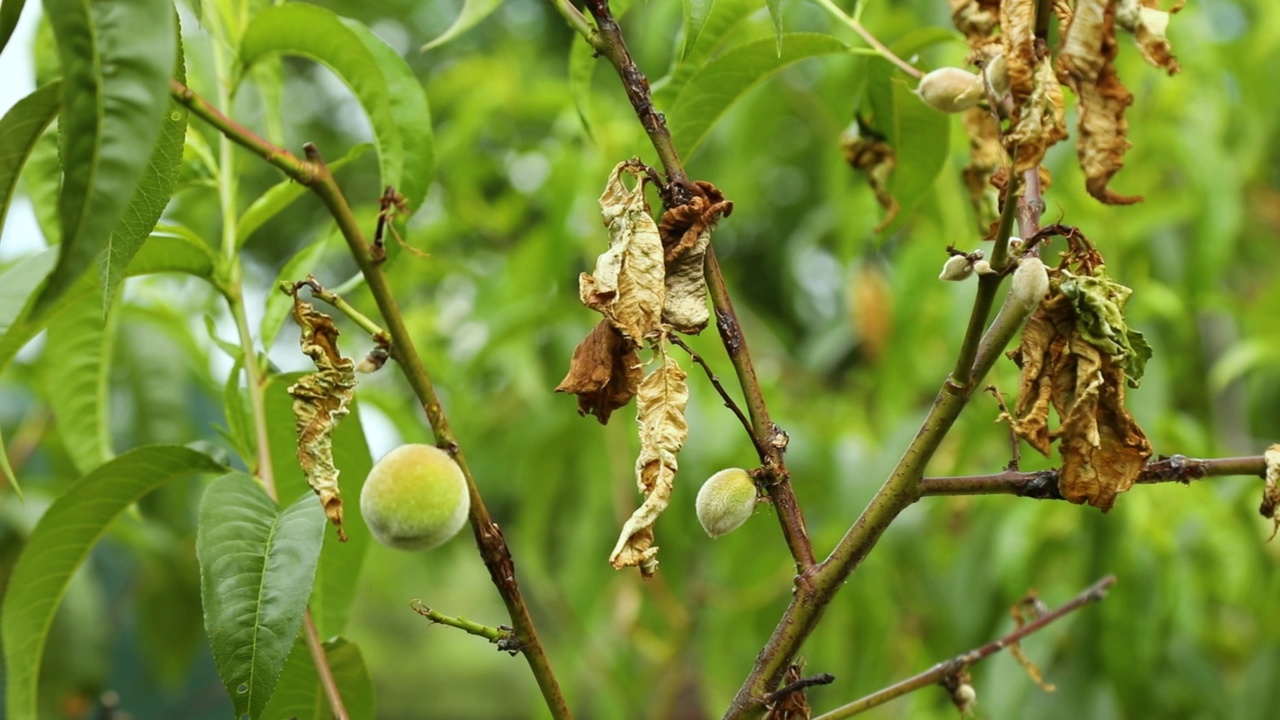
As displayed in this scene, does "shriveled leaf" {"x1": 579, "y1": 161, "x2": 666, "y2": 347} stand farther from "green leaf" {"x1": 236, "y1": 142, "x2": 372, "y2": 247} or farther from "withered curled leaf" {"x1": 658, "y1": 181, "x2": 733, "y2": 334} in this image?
"green leaf" {"x1": 236, "y1": 142, "x2": 372, "y2": 247}

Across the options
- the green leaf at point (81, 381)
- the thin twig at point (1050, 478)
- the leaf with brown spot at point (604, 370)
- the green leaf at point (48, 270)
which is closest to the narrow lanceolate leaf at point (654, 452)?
the leaf with brown spot at point (604, 370)

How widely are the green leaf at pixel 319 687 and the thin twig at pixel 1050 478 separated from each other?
0.33 metres

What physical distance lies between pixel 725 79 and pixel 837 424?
1.40 metres

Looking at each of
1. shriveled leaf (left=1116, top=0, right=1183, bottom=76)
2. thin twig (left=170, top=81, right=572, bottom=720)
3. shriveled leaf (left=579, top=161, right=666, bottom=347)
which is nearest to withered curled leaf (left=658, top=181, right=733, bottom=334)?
shriveled leaf (left=579, top=161, right=666, bottom=347)

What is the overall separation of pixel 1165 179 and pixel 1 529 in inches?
82.4

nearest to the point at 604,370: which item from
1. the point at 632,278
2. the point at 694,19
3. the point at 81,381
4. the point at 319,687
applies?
the point at 632,278

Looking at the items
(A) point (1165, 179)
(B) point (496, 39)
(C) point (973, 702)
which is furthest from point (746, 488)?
(B) point (496, 39)

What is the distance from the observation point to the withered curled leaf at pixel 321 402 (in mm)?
538

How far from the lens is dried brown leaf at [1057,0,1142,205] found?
594mm

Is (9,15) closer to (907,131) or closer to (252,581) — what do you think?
(252,581)

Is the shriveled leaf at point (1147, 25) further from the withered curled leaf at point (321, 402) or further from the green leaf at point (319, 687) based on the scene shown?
the green leaf at point (319, 687)

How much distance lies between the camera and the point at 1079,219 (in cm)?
160

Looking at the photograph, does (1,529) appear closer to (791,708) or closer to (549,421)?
(549,421)

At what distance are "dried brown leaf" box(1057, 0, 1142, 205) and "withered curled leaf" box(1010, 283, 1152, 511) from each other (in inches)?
5.1
